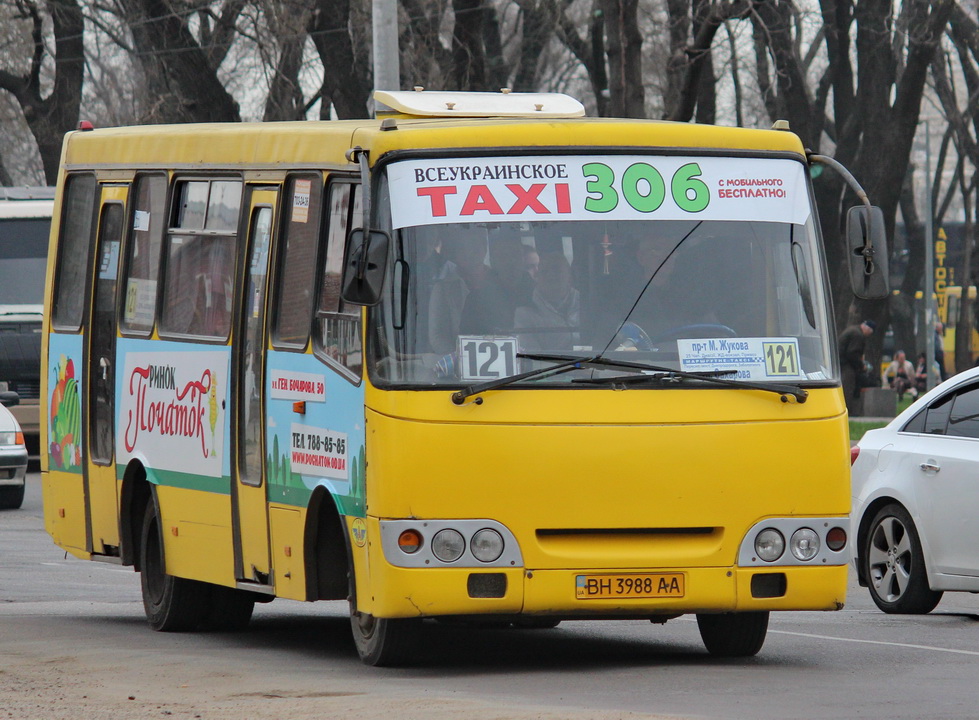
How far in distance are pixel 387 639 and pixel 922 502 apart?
410 centimetres

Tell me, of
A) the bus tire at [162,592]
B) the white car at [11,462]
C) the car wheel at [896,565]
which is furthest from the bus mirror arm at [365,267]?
the white car at [11,462]

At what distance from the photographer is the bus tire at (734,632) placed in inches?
375

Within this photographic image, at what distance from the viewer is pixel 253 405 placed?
9.99 meters

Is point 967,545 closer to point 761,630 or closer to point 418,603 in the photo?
point 761,630

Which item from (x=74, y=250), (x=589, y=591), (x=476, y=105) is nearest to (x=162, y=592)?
(x=74, y=250)

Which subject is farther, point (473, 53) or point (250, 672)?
point (473, 53)

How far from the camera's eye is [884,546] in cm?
1231

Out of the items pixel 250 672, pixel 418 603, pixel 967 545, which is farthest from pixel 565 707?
pixel 967 545

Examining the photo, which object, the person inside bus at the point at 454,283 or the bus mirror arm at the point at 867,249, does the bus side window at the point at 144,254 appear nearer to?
the person inside bus at the point at 454,283

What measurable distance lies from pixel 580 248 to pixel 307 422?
59.9 inches

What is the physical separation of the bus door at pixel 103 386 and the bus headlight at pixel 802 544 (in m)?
4.39

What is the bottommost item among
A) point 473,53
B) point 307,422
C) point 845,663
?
point 845,663

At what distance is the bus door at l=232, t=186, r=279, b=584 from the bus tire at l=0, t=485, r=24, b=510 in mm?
11393

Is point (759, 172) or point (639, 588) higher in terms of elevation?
point (759, 172)
